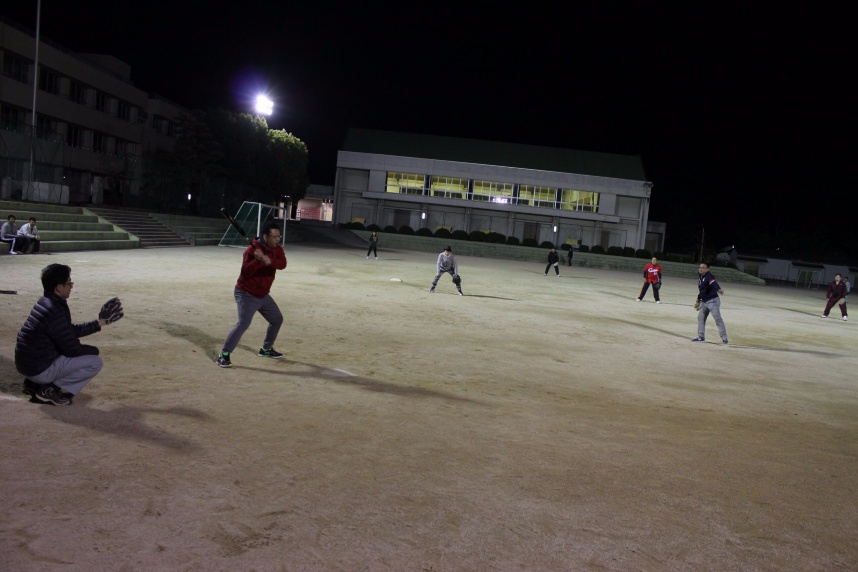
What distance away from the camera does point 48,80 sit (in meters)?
43.7

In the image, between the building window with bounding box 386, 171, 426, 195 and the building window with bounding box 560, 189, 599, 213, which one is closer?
the building window with bounding box 386, 171, 426, 195

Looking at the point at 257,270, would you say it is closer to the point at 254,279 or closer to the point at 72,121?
the point at 254,279

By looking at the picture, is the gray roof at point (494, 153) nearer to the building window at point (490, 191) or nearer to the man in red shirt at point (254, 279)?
the building window at point (490, 191)

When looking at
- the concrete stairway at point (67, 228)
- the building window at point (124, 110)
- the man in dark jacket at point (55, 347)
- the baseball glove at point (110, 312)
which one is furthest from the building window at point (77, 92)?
the baseball glove at point (110, 312)

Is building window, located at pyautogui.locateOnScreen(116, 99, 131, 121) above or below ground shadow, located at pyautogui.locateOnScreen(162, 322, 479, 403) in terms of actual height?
above

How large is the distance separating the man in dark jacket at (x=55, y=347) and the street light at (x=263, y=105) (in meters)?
54.2

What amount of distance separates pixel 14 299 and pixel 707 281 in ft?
44.8

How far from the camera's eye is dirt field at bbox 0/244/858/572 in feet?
12.1

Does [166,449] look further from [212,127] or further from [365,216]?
[365,216]

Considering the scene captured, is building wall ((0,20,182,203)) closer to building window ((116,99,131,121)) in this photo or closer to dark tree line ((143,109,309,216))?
building window ((116,99,131,121))

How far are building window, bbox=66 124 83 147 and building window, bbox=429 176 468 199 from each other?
32.5 meters

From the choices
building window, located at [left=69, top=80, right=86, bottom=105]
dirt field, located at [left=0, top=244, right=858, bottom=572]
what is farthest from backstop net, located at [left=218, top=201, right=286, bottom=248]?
dirt field, located at [left=0, top=244, right=858, bottom=572]

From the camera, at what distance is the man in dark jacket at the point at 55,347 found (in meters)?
5.52

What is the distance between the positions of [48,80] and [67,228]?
81.4 ft
